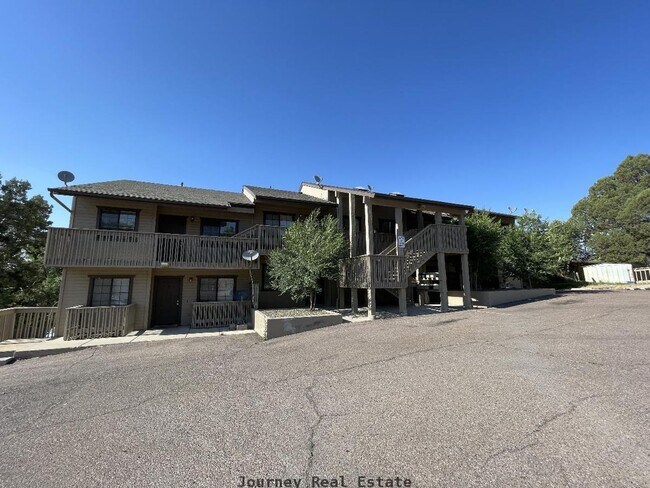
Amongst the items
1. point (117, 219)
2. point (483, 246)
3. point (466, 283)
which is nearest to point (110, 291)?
point (117, 219)

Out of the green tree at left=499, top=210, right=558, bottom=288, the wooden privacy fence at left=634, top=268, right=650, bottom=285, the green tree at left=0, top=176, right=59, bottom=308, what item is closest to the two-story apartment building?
the green tree at left=499, top=210, right=558, bottom=288

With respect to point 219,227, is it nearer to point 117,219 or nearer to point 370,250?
point 117,219

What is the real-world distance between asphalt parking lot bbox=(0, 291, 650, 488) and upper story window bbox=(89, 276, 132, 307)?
5099 millimetres

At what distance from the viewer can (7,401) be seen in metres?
5.39

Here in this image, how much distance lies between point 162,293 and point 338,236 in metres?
8.42

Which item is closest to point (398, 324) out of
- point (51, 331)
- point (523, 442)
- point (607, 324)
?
point (607, 324)

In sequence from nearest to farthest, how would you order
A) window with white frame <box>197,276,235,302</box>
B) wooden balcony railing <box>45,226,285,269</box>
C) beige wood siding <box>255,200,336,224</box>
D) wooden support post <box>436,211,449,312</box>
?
wooden balcony railing <box>45,226,285,269</box>, wooden support post <box>436,211,449,312</box>, window with white frame <box>197,276,235,302</box>, beige wood siding <box>255,200,336,224</box>

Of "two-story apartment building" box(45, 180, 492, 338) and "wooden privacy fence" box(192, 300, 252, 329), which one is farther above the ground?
"two-story apartment building" box(45, 180, 492, 338)

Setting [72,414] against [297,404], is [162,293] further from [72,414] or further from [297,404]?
[297,404]

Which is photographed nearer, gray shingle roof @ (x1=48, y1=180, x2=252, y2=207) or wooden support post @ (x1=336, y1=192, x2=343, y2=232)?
gray shingle roof @ (x1=48, y1=180, x2=252, y2=207)

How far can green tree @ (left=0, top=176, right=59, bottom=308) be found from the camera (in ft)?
60.8

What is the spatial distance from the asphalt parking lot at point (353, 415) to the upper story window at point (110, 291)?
16.7 feet

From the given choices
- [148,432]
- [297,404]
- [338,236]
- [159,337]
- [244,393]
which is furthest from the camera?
[338,236]

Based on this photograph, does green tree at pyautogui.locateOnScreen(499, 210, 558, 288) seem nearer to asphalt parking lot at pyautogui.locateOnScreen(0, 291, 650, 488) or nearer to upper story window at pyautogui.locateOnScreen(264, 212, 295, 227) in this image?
asphalt parking lot at pyautogui.locateOnScreen(0, 291, 650, 488)
